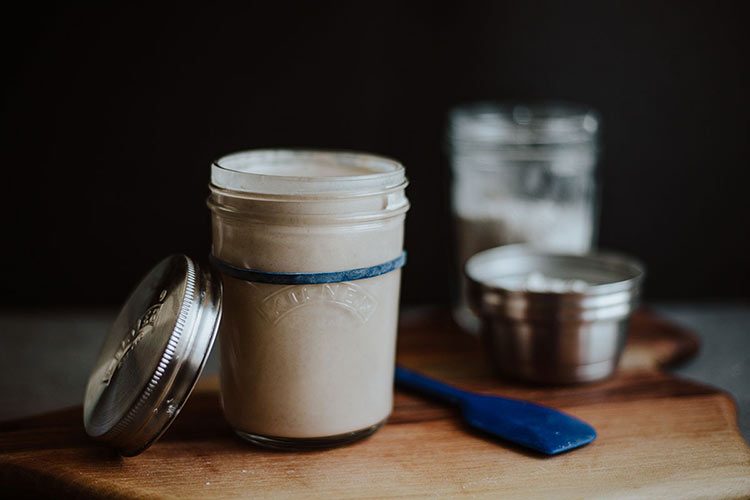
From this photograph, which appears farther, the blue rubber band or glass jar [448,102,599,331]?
glass jar [448,102,599,331]

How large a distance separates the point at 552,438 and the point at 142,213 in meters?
0.88

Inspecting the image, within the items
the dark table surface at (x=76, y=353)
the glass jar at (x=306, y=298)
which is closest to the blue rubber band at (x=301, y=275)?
the glass jar at (x=306, y=298)

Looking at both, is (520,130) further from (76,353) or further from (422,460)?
(76,353)

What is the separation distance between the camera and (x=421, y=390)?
1.16 metres

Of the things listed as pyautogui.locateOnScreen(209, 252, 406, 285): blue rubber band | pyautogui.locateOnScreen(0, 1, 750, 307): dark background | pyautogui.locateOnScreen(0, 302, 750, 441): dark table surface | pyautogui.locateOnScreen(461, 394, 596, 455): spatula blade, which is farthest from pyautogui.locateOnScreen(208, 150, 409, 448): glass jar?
pyautogui.locateOnScreen(0, 1, 750, 307): dark background

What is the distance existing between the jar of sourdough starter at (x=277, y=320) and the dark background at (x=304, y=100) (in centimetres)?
55

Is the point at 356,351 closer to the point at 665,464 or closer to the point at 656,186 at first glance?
the point at 665,464

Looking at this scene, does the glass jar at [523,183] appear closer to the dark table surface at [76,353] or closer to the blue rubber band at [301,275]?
the dark table surface at [76,353]

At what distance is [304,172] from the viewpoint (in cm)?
108

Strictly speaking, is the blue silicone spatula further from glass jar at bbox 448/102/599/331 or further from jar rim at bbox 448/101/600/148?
jar rim at bbox 448/101/600/148

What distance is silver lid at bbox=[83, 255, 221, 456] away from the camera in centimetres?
90

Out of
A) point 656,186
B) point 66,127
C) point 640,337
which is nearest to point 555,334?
point 640,337

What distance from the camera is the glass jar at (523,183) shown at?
1.42 m

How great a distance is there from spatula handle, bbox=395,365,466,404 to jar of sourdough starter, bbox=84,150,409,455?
0.13 metres
